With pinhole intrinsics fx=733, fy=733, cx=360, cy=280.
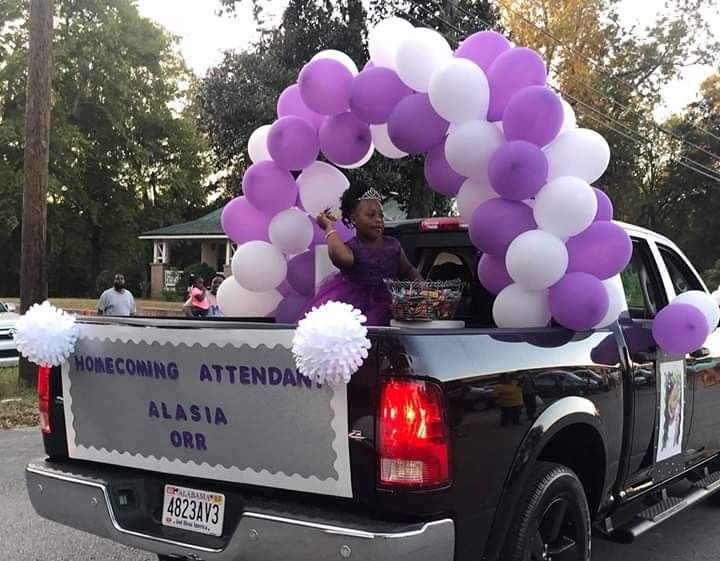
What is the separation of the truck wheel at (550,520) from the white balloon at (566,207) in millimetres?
1169

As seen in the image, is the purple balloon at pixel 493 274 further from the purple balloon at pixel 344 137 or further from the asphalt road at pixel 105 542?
the asphalt road at pixel 105 542

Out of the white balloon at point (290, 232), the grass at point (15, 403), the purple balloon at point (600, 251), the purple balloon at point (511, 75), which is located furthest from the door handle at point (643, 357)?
the grass at point (15, 403)

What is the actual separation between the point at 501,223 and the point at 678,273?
172 cm

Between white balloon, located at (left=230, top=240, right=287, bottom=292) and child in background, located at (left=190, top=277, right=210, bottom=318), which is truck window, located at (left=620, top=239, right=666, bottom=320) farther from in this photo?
child in background, located at (left=190, top=277, right=210, bottom=318)

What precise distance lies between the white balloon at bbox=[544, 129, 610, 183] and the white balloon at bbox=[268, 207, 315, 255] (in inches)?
65.5

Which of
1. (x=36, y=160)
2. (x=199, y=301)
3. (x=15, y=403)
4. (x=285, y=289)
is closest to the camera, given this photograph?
(x=285, y=289)

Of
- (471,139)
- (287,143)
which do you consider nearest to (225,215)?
(287,143)

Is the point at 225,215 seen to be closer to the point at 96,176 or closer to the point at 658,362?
the point at 658,362

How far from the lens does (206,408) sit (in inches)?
115

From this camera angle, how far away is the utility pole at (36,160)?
897cm

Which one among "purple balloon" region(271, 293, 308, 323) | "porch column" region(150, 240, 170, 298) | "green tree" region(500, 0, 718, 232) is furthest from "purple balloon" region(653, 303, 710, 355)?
"porch column" region(150, 240, 170, 298)

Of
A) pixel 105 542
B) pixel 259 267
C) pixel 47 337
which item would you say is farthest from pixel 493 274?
pixel 105 542

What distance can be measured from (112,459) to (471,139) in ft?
7.86

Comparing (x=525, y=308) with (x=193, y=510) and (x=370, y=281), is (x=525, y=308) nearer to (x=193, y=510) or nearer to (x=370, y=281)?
(x=370, y=281)
